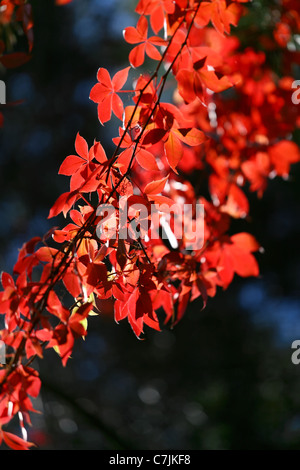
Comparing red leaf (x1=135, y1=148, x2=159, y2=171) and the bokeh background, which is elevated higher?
red leaf (x1=135, y1=148, x2=159, y2=171)

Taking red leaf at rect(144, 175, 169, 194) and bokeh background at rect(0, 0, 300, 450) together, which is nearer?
red leaf at rect(144, 175, 169, 194)

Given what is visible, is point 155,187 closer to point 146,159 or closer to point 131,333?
point 146,159

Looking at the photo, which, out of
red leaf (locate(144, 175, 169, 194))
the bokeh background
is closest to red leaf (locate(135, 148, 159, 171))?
red leaf (locate(144, 175, 169, 194))

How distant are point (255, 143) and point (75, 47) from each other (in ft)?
10.1

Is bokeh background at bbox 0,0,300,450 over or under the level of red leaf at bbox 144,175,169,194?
under

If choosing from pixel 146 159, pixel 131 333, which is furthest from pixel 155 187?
pixel 131 333

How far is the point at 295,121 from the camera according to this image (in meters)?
1.55

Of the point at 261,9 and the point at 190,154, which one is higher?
the point at 261,9

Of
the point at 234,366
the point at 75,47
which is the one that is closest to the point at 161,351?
the point at 234,366

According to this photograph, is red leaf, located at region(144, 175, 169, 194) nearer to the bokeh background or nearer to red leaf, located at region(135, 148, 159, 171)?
red leaf, located at region(135, 148, 159, 171)

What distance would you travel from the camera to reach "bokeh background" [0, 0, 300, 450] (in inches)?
119

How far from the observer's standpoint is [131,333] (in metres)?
3.46

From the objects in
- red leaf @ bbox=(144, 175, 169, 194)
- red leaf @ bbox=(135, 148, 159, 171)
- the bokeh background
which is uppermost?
red leaf @ bbox=(135, 148, 159, 171)

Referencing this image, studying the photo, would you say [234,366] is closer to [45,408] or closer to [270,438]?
[270,438]
